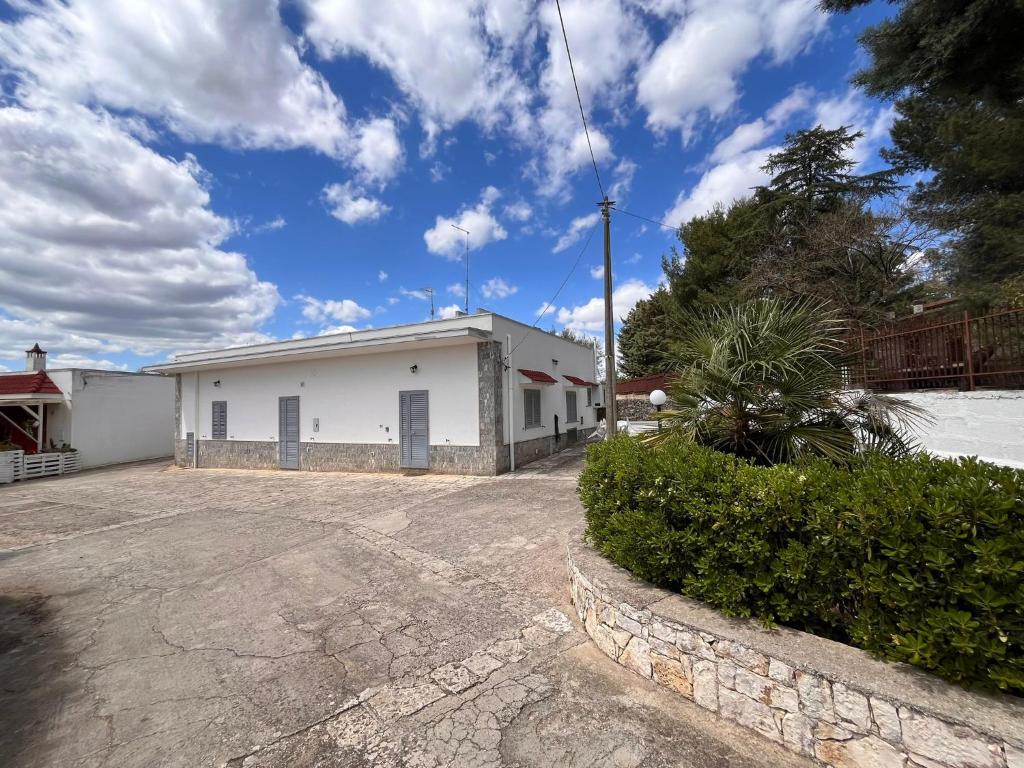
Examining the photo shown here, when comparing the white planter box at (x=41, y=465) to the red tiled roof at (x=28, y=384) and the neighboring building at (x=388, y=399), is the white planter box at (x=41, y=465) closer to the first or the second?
the red tiled roof at (x=28, y=384)

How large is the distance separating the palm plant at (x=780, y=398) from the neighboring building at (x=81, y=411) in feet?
74.0

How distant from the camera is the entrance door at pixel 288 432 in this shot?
14117 mm

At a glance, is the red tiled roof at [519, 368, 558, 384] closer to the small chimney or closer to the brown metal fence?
the brown metal fence

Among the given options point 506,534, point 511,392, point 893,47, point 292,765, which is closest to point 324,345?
point 511,392

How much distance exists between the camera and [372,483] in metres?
11.0

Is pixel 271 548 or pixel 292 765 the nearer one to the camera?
pixel 292 765

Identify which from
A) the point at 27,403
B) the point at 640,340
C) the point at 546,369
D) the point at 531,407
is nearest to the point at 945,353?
the point at 531,407

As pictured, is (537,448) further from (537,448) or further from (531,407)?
(531,407)

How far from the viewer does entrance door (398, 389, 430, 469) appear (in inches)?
472

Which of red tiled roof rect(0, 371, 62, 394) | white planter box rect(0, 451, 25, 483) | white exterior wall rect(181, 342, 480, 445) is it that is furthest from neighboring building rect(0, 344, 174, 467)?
white exterior wall rect(181, 342, 480, 445)

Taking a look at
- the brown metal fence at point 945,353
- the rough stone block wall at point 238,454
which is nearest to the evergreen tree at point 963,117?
the brown metal fence at point 945,353

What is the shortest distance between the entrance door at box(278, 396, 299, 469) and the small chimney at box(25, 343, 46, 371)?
12.4 meters

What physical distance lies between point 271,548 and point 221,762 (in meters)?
4.09

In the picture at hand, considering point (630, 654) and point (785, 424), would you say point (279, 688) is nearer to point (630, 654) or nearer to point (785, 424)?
point (630, 654)
